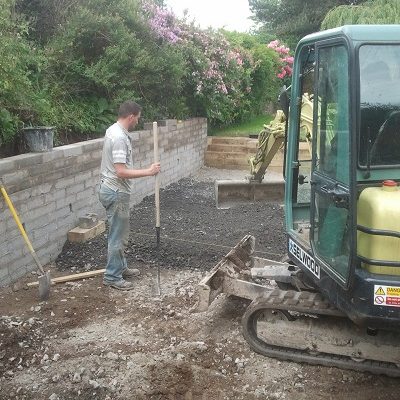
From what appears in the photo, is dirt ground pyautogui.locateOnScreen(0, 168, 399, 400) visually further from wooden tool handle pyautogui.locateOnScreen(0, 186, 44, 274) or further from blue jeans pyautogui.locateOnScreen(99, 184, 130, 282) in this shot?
wooden tool handle pyautogui.locateOnScreen(0, 186, 44, 274)

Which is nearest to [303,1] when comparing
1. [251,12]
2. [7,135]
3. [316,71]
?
[251,12]

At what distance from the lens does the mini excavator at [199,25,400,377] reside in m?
3.09

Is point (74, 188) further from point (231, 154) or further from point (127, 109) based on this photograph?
point (231, 154)

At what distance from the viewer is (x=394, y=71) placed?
317 centimetres

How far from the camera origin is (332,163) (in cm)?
349

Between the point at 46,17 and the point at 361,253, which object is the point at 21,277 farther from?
the point at 46,17

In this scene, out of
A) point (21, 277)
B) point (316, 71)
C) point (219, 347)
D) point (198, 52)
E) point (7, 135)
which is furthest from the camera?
point (198, 52)

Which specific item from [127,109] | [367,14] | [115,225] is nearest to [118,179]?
[115,225]

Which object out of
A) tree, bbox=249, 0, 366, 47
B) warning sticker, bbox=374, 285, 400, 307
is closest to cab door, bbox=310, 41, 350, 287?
warning sticker, bbox=374, 285, 400, 307

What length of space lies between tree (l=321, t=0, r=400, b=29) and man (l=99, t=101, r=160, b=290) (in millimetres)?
12957

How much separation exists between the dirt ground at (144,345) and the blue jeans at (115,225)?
225 mm

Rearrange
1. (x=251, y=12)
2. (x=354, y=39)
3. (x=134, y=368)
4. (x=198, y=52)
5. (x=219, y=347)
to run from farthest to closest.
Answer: (x=251, y=12) < (x=198, y=52) < (x=219, y=347) < (x=134, y=368) < (x=354, y=39)

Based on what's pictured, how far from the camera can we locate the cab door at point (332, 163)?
10.7ft

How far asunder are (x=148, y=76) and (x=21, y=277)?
5345 mm
